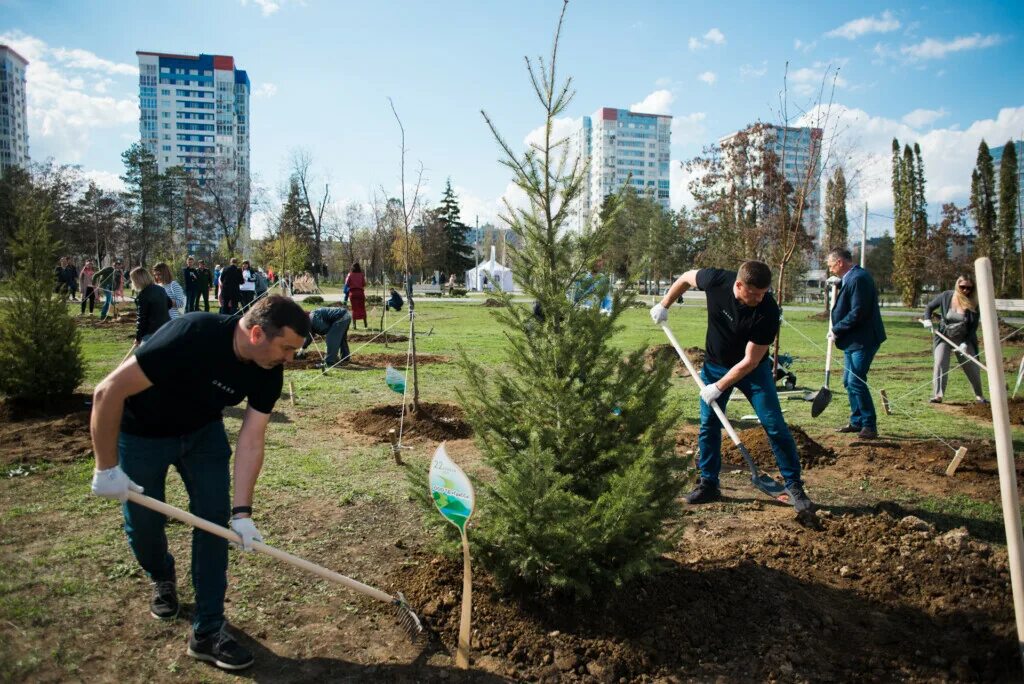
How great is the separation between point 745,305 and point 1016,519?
8.04 feet

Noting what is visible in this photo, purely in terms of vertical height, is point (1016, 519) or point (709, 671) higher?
point (1016, 519)

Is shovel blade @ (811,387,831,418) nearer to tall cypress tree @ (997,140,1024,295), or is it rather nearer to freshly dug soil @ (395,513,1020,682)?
freshly dug soil @ (395,513,1020,682)

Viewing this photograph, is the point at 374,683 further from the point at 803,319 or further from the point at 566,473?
the point at 803,319

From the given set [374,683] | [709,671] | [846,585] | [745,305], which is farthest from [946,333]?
[374,683]

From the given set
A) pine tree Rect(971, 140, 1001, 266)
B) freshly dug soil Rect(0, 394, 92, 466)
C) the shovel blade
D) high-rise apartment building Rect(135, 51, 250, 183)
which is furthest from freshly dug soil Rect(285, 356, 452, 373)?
high-rise apartment building Rect(135, 51, 250, 183)

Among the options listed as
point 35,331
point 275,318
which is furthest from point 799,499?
point 35,331

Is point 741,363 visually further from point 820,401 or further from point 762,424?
point 820,401

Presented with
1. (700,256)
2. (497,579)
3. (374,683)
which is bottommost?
(374,683)

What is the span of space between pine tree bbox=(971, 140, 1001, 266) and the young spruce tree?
3595cm

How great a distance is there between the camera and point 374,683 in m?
2.93

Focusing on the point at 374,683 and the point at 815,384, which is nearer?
the point at 374,683

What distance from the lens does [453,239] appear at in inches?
2576

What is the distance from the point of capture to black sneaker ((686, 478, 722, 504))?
522cm

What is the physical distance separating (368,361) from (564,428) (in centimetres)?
997
